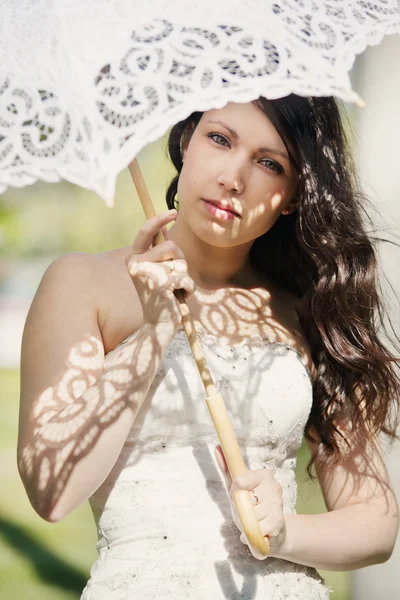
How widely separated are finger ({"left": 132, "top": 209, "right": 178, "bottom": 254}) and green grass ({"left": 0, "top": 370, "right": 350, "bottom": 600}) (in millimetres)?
2369

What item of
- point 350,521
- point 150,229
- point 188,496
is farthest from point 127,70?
point 350,521

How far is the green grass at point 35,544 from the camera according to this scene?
384 centimetres

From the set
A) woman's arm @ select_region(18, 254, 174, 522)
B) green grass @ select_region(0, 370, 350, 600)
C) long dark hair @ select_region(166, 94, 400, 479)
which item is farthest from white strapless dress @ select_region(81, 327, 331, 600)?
green grass @ select_region(0, 370, 350, 600)

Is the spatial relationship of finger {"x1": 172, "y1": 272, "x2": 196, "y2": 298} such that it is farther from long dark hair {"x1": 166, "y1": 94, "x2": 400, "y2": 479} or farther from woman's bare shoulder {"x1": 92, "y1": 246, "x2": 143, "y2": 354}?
long dark hair {"x1": 166, "y1": 94, "x2": 400, "y2": 479}

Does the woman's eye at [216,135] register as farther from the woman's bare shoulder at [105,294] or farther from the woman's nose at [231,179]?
the woman's bare shoulder at [105,294]

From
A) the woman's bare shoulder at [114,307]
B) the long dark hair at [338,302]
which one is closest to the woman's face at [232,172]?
the long dark hair at [338,302]

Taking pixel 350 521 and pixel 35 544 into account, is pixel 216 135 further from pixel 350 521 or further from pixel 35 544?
pixel 35 544

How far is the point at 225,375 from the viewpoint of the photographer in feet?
7.24

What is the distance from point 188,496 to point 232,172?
2.73 ft

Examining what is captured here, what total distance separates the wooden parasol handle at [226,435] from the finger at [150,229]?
5 cm

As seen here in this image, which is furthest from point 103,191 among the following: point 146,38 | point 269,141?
point 269,141

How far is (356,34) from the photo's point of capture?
66.9 inches

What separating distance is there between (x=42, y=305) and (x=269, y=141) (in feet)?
2.47

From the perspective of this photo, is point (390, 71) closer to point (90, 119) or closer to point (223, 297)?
point (223, 297)
